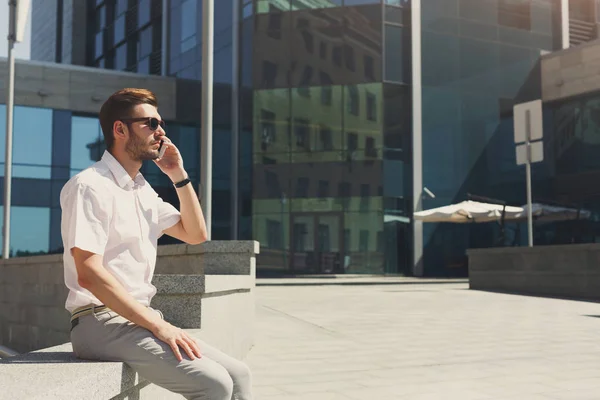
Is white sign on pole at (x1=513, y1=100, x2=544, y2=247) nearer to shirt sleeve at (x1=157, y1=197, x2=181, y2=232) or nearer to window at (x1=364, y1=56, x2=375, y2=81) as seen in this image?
window at (x1=364, y1=56, x2=375, y2=81)

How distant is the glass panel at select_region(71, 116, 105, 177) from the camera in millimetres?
31625

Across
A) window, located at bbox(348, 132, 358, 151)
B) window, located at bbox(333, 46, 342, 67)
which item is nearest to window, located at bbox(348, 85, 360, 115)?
window, located at bbox(348, 132, 358, 151)

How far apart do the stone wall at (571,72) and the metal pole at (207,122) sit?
2155cm

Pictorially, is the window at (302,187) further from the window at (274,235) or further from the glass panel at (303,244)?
the window at (274,235)

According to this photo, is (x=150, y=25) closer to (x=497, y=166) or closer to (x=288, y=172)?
(x=288, y=172)

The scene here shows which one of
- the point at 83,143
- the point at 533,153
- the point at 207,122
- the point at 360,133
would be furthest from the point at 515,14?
the point at 207,122

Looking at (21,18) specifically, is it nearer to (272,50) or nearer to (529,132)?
(529,132)

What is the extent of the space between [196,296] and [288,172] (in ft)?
81.5

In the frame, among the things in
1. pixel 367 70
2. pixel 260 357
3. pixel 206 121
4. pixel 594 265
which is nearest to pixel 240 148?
pixel 367 70

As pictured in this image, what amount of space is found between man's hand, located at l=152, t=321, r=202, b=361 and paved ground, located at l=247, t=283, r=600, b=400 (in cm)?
270

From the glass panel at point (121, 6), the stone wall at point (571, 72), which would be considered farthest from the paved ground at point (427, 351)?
the glass panel at point (121, 6)

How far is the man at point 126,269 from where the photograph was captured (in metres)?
2.72

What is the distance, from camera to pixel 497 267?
Answer: 58.6ft

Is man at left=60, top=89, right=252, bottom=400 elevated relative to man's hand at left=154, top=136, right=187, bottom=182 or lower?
lower
